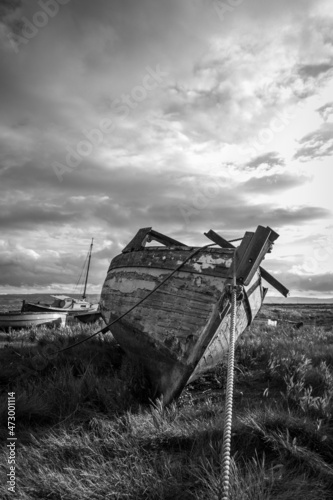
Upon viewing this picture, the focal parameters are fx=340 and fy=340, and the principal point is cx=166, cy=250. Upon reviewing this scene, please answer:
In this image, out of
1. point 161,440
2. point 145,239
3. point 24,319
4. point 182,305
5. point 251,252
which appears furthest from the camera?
point 24,319

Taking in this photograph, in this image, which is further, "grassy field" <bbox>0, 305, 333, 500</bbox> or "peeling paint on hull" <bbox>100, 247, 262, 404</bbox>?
"peeling paint on hull" <bbox>100, 247, 262, 404</bbox>

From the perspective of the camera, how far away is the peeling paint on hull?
4133 millimetres

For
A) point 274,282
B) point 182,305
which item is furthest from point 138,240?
point 274,282

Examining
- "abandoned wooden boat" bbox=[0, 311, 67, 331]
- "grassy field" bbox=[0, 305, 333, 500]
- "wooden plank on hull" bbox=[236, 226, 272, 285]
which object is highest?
"wooden plank on hull" bbox=[236, 226, 272, 285]

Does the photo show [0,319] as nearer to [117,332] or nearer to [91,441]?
[117,332]

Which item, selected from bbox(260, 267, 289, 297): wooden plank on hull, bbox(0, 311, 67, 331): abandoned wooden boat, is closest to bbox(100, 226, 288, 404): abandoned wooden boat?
bbox(260, 267, 289, 297): wooden plank on hull

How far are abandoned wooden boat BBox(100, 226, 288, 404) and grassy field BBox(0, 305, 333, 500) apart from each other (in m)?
0.42

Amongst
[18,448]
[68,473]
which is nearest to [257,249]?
[68,473]

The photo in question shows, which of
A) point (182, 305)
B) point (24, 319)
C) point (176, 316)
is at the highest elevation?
point (182, 305)

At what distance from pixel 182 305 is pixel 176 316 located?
0.54ft

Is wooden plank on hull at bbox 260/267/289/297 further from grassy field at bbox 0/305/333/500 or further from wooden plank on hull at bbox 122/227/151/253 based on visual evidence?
wooden plank on hull at bbox 122/227/151/253

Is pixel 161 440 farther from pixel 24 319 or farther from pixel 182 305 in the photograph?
pixel 24 319

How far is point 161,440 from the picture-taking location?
3121 millimetres

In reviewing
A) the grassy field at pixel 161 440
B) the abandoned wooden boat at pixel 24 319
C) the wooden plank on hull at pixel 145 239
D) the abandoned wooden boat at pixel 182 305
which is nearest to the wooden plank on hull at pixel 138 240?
the wooden plank on hull at pixel 145 239
